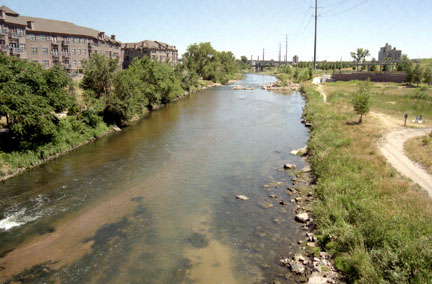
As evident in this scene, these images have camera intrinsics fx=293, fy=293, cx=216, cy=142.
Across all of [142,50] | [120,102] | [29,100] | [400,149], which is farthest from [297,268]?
[142,50]

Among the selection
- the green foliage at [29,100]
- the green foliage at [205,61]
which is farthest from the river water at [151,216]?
the green foliage at [205,61]

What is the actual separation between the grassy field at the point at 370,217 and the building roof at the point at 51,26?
62.6 m

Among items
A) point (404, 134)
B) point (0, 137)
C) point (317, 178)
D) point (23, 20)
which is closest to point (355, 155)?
point (317, 178)

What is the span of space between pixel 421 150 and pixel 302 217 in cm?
1291

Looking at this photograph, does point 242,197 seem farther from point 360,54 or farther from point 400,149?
point 360,54

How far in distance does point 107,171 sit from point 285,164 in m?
14.2

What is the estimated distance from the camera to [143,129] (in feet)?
122

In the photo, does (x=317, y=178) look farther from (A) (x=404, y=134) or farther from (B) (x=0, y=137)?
(B) (x=0, y=137)

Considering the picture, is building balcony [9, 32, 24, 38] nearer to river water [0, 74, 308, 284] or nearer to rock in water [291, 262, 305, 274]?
river water [0, 74, 308, 284]

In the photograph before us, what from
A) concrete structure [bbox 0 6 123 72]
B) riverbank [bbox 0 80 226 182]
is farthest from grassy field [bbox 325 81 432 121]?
concrete structure [bbox 0 6 123 72]

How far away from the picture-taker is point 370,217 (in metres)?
12.9

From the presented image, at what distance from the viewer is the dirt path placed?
17.5m

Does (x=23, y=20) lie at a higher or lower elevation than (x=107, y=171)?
higher

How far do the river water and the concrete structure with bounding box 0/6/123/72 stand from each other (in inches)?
1327
